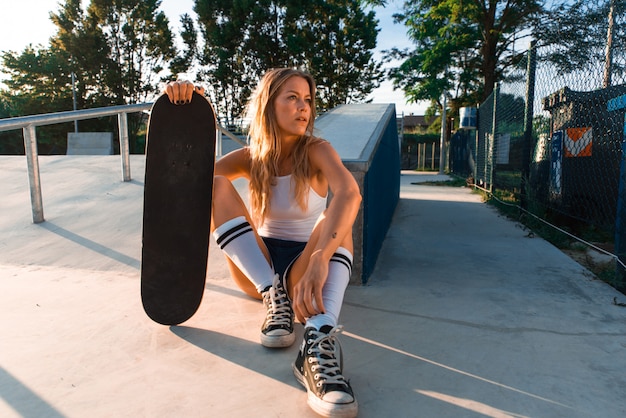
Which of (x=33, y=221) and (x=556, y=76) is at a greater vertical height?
(x=556, y=76)

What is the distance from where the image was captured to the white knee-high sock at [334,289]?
143cm

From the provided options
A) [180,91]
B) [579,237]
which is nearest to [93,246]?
[180,91]

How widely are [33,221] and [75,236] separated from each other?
1.77 feet

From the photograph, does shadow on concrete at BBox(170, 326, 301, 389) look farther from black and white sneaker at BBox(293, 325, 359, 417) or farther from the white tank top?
the white tank top

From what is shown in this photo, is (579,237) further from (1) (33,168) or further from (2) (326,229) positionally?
(1) (33,168)

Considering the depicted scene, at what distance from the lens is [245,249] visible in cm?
172

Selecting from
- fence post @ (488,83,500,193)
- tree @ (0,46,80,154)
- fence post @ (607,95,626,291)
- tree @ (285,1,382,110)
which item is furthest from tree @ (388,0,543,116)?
tree @ (0,46,80,154)

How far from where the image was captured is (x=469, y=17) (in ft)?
50.9

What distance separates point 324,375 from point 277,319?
0.42 m

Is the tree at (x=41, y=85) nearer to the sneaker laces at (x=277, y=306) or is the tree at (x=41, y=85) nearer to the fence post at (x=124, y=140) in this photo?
the fence post at (x=124, y=140)

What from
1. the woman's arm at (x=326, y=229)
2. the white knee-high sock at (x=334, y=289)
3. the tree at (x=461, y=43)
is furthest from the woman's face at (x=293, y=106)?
the tree at (x=461, y=43)

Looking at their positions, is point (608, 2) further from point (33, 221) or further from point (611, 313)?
point (33, 221)

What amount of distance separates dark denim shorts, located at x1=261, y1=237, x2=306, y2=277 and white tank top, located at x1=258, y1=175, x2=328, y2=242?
26 millimetres

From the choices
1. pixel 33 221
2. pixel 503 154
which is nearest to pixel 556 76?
pixel 503 154
